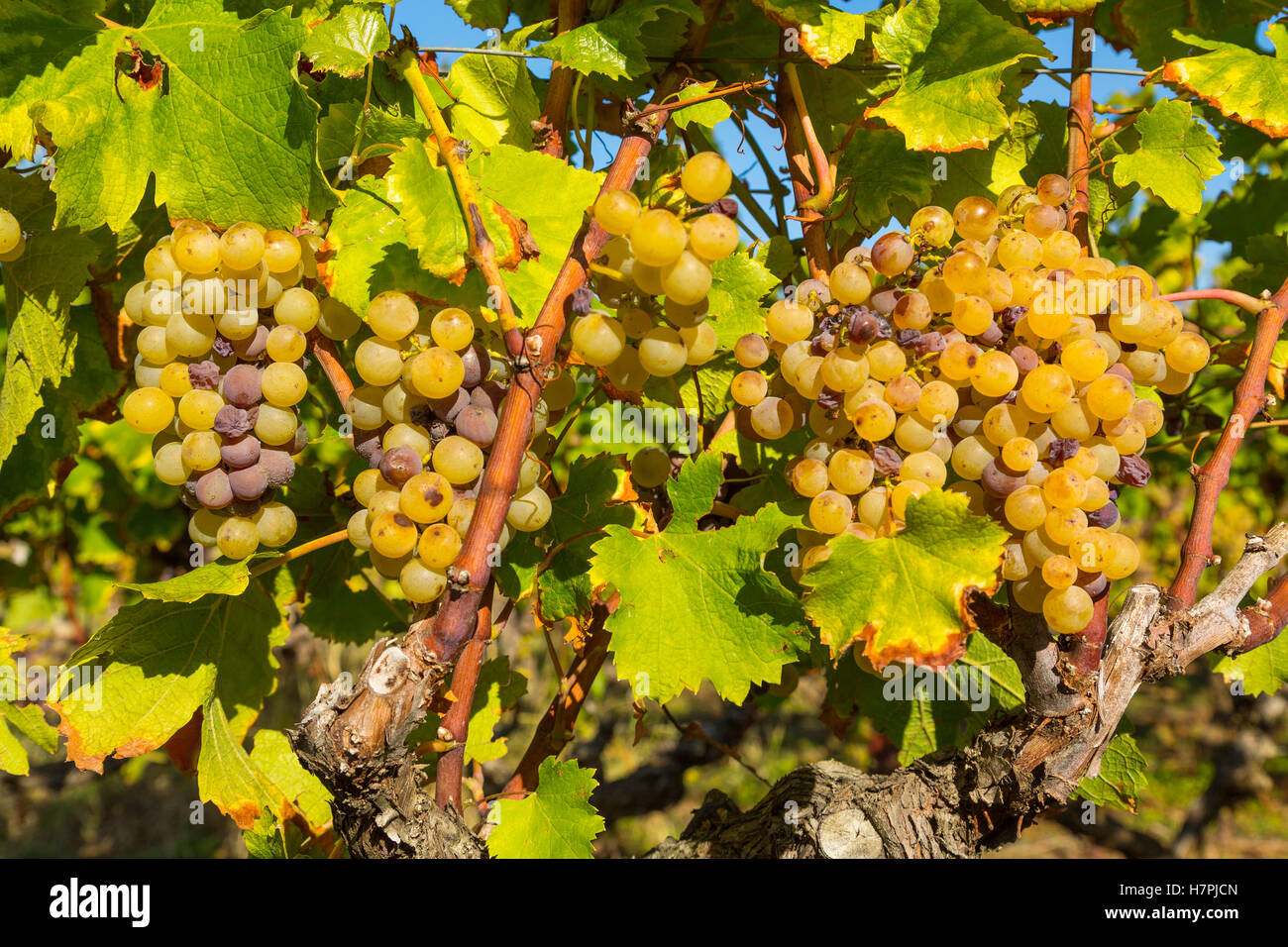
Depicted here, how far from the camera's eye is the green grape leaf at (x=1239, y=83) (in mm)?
1253

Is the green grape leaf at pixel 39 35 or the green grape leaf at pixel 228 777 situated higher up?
the green grape leaf at pixel 39 35

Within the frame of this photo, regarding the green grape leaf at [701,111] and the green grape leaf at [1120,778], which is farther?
the green grape leaf at [1120,778]

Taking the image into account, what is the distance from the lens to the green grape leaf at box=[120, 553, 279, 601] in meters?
1.10

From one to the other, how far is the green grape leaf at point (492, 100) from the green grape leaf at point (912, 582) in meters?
0.76

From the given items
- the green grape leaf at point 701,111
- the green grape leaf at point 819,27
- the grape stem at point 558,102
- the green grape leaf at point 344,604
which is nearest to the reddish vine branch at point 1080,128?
the green grape leaf at point 819,27

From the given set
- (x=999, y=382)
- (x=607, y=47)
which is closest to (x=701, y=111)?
(x=607, y=47)

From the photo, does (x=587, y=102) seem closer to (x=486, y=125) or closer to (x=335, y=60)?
(x=486, y=125)

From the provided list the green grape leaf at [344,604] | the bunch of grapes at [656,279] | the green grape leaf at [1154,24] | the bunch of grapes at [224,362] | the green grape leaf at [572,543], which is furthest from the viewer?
the green grape leaf at [344,604]

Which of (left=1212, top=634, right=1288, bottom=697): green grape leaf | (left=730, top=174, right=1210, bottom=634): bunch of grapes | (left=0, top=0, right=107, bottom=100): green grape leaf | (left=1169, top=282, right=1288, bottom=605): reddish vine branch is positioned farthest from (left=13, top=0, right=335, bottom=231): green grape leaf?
(left=1212, top=634, right=1288, bottom=697): green grape leaf

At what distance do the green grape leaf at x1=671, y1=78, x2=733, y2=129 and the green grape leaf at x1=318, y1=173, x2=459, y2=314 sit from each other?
39 centimetres

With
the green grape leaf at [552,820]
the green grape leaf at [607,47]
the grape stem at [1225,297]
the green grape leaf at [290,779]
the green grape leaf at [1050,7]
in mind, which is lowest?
the green grape leaf at [290,779]

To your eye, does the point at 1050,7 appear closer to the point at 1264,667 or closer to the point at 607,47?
the point at 607,47

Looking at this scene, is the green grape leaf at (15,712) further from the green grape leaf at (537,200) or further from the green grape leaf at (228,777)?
the green grape leaf at (537,200)
